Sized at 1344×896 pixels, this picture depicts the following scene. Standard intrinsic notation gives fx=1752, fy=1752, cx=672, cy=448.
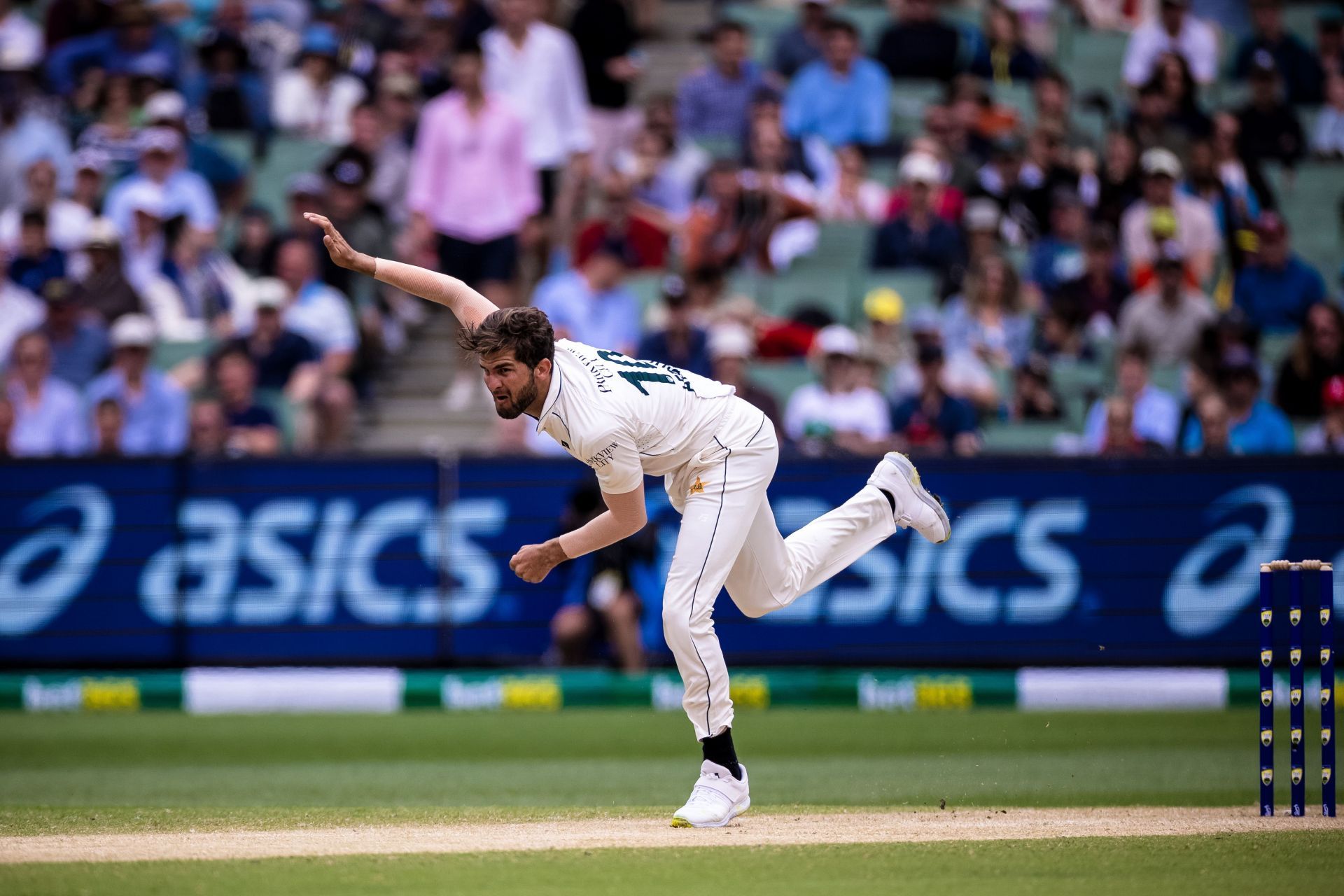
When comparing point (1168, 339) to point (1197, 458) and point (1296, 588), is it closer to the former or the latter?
point (1197, 458)

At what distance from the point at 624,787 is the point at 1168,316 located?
7.40 metres

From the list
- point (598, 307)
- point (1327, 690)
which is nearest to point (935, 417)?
point (598, 307)

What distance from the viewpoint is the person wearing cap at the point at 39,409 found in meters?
13.9

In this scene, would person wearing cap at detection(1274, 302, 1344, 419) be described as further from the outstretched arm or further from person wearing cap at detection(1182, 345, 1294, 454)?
the outstretched arm

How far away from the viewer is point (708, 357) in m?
13.4

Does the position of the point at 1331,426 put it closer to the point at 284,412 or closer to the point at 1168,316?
the point at 1168,316

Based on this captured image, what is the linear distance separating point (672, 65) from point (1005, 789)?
10858mm

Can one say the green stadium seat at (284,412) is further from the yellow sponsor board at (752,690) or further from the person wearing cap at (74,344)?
the yellow sponsor board at (752,690)

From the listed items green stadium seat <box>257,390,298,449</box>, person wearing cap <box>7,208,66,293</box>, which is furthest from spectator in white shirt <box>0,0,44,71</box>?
green stadium seat <box>257,390,298,449</box>

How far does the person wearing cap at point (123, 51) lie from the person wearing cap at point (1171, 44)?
948 cm

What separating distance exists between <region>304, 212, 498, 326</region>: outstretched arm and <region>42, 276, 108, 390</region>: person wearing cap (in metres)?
7.89

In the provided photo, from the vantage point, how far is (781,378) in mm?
13883

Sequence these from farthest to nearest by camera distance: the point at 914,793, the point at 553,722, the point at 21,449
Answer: the point at 21,449 < the point at 553,722 < the point at 914,793

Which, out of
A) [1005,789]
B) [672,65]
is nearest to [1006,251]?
[672,65]
